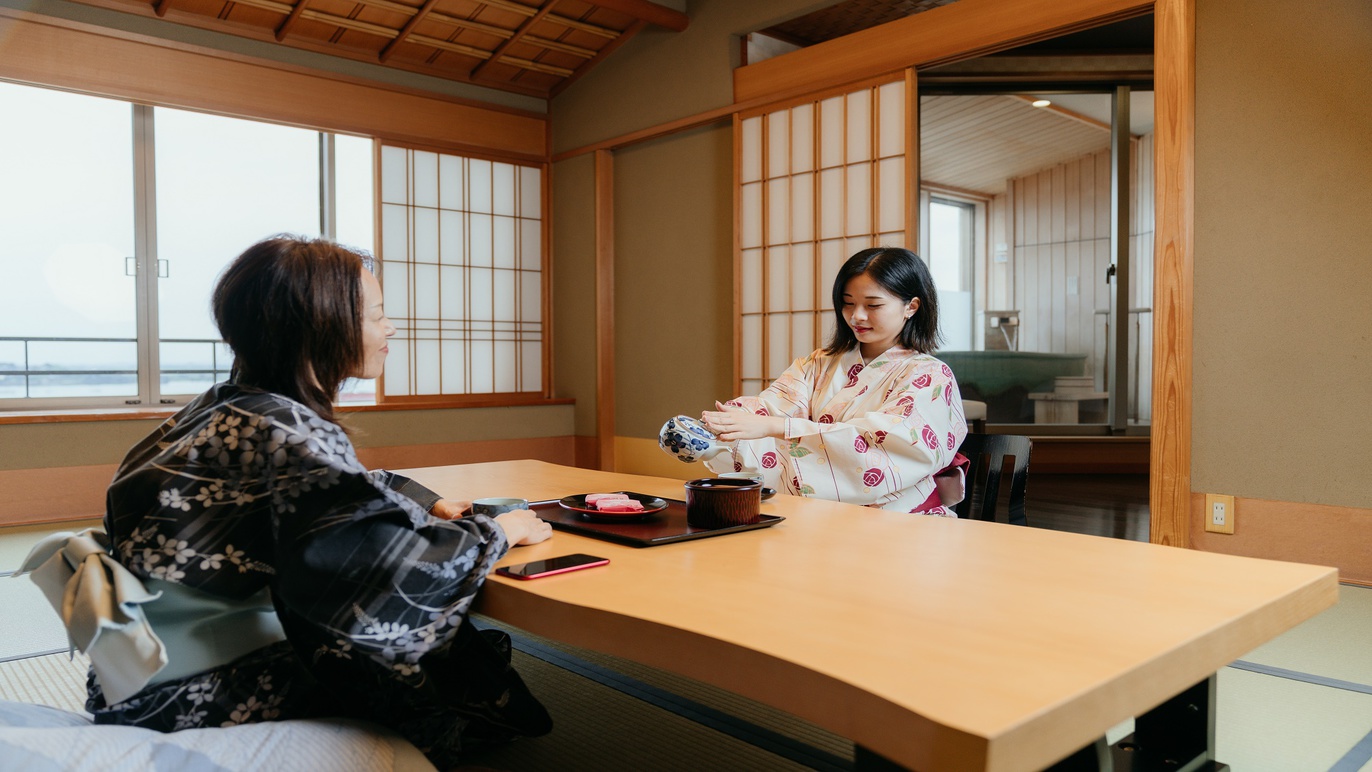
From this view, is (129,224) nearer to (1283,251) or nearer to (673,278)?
(673,278)

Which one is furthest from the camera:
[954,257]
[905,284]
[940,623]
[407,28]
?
[954,257]

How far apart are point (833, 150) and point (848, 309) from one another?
7.62 feet

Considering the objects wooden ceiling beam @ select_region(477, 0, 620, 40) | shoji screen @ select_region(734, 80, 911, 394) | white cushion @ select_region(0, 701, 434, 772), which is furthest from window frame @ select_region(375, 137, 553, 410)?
white cushion @ select_region(0, 701, 434, 772)

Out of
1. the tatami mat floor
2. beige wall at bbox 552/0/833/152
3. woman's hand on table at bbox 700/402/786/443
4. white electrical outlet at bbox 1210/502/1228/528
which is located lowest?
the tatami mat floor

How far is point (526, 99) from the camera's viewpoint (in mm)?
6023

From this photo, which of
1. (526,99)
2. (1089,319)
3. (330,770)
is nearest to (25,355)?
(526,99)

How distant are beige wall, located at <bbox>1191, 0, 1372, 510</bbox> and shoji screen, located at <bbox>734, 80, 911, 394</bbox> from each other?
4.15 feet

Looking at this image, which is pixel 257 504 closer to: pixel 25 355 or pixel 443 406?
pixel 443 406

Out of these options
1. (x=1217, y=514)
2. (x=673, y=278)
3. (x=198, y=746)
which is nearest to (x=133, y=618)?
(x=198, y=746)

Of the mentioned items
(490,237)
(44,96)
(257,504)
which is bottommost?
(257,504)

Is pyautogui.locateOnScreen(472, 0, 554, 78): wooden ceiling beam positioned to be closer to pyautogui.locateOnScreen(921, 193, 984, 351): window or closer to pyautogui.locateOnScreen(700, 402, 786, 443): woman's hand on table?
pyautogui.locateOnScreen(921, 193, 984, 351): window

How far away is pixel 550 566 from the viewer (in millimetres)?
1160

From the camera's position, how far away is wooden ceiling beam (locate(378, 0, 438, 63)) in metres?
4.94

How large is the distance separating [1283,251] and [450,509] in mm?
2905
